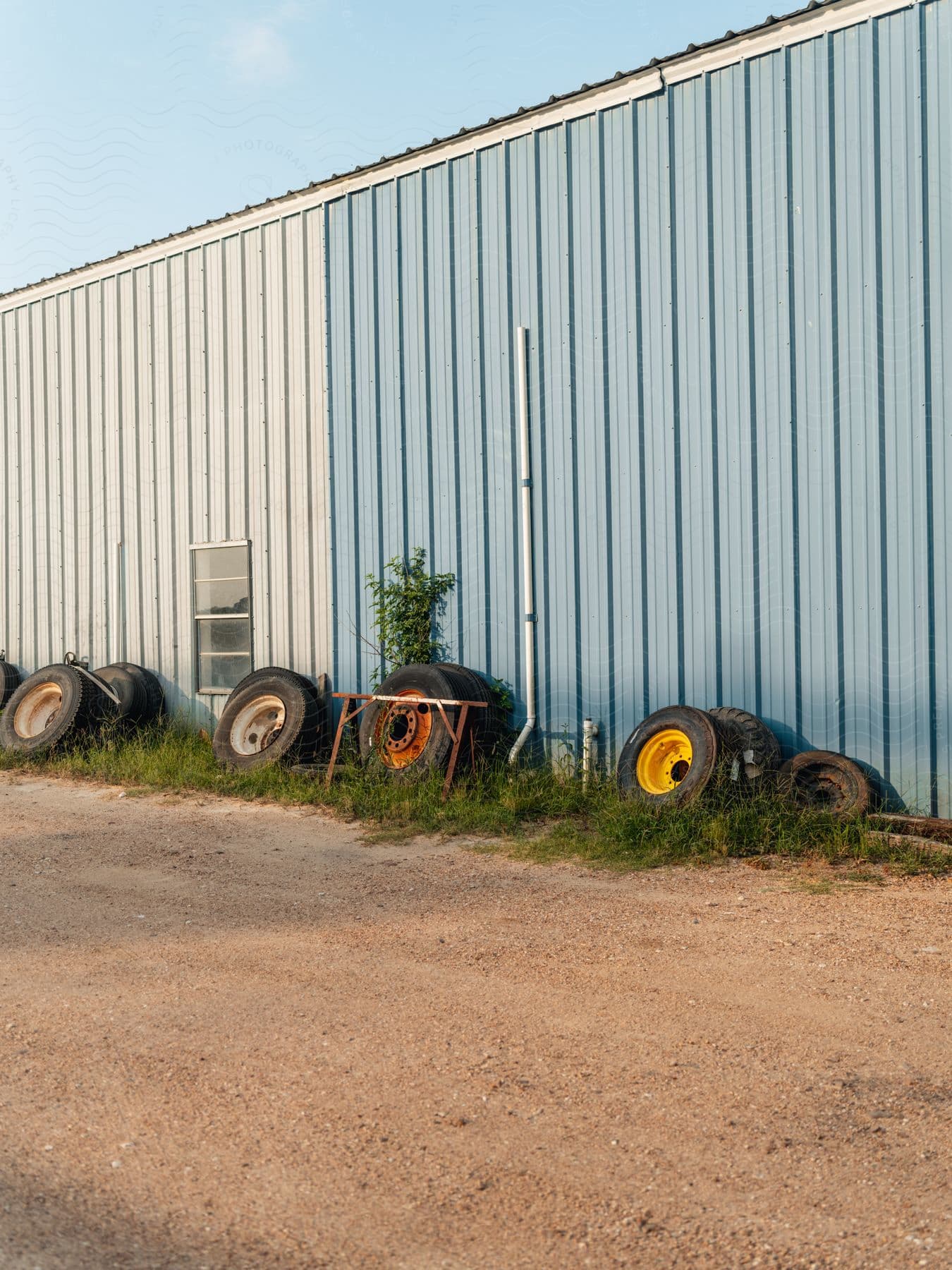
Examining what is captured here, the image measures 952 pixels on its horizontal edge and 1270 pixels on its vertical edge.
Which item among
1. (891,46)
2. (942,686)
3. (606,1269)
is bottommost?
(606,1269)

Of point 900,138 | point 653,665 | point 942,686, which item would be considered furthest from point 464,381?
point 942,686

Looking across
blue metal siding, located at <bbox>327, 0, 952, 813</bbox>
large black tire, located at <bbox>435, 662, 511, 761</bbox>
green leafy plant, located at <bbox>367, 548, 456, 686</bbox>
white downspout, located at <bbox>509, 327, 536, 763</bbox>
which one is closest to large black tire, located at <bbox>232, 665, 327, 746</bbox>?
blue metal siding, located at <bbox>327, 0, 952, 813</bbox>

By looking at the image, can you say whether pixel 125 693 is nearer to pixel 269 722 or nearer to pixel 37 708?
pixel 37 708

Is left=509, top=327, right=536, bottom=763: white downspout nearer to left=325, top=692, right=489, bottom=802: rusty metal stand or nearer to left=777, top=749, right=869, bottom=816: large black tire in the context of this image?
left=325, top=692, right=489, bottom=802: rusty metal stand

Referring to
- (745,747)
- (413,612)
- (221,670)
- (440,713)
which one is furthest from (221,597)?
(745,747)

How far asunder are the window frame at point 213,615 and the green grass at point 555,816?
5.17 ft

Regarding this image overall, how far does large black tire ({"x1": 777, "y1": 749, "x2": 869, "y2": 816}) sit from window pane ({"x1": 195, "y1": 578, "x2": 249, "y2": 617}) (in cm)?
670

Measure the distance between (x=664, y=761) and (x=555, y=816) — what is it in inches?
36.0

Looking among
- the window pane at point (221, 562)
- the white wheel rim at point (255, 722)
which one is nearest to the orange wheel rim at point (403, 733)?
the white wheel rim at point (255, 722)

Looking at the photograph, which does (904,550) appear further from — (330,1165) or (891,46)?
(330,1165)

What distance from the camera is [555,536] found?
10.6 metres

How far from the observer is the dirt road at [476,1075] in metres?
3.17

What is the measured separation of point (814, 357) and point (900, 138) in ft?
5.26

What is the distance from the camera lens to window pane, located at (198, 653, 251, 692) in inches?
525
